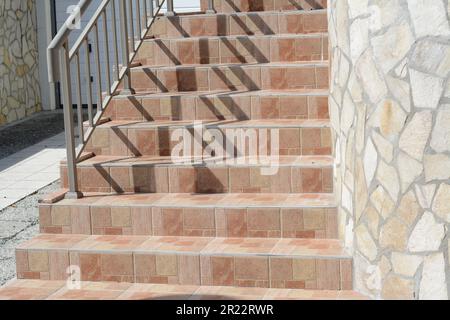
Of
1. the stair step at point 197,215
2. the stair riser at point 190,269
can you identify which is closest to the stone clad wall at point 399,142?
the stair riser at point 190,269

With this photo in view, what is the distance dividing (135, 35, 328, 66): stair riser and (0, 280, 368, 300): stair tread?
2.28 metres

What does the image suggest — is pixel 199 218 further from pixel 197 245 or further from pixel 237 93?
pixel 237 93

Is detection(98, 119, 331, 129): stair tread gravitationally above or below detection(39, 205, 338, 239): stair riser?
above

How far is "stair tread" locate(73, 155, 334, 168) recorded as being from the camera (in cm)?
620

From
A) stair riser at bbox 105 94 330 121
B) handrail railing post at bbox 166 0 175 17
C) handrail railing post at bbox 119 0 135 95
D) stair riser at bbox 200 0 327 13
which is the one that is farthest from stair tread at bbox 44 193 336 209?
stair riser at bbox 200 0 327 13

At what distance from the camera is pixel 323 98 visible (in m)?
6.67

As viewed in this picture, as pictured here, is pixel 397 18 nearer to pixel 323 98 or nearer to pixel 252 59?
pixel 323 98

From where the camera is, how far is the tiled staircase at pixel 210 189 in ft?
18.5

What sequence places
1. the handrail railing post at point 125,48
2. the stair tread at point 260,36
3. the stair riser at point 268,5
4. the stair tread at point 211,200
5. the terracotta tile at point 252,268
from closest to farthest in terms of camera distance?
1. the terracotta tile at point 252,268
2. the stair tread at point 211,200
3. the handrail railing post at point 125,48
4. the stair tread at point 260,36
5. the stair riser at point 268,5

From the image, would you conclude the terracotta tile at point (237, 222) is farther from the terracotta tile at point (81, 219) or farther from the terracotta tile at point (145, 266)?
the terracotta tile at point (81, 219)

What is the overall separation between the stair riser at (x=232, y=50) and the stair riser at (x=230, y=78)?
25 centimetres

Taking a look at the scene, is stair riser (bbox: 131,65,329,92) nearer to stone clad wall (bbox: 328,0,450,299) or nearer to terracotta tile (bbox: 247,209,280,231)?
terracotta tile (bbox: 247,209,280,231)

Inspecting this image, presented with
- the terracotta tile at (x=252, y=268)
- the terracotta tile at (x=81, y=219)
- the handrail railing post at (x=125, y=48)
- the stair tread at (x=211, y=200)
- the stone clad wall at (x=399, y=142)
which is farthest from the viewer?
the handrail railing post at (x=125, y=48)
